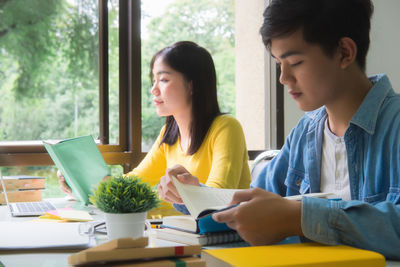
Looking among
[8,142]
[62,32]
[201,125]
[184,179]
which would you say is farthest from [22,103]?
[184,179]

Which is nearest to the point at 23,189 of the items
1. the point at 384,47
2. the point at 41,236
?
the point at 41,236

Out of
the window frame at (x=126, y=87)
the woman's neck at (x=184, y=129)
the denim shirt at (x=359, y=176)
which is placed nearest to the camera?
the denim shirt at (x=359, y=176)

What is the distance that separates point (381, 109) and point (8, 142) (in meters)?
1.90

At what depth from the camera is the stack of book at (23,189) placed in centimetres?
180

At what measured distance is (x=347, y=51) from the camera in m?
1.10

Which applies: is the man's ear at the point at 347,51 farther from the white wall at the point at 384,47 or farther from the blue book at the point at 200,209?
the white wall at the point at 384,47

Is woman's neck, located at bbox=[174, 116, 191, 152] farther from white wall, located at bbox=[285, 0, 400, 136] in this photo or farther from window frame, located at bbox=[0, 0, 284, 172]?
white wall, located at bbox=[285, 0, 400, 136]

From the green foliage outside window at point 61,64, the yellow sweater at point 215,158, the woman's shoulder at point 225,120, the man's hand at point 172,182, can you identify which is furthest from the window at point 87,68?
the man's hand at point 172,182

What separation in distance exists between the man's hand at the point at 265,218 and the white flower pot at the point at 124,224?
0.17m

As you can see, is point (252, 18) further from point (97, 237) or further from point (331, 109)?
point (97, 237)

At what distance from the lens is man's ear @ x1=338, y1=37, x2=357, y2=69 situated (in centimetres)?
109

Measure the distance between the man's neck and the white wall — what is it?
1.74 meters

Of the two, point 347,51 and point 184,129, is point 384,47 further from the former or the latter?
point 347,51

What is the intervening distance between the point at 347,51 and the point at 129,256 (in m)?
0.80
